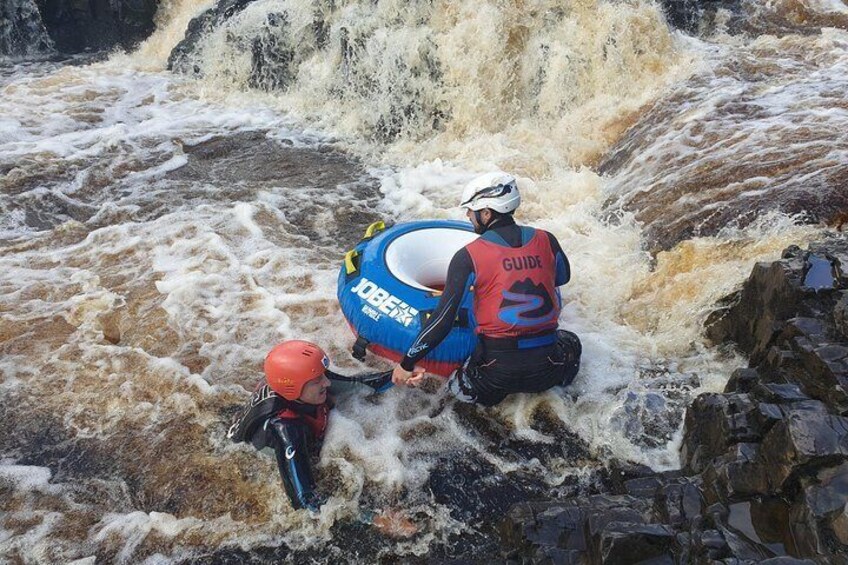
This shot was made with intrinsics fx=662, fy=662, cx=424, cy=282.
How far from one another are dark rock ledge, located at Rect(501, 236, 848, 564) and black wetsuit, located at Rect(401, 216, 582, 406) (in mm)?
765

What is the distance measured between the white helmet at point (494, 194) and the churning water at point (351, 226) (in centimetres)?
142

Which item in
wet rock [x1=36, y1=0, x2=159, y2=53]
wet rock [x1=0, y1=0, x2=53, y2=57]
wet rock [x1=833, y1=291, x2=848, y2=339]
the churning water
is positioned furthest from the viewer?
wet rock [x1=36, y1=0, x2=159, y2=53]

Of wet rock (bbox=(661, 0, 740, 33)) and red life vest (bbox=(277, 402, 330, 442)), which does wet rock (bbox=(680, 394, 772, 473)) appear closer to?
red life vest (bbox=(277, 402, 330, 442))

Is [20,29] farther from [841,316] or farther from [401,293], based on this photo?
[841,316]

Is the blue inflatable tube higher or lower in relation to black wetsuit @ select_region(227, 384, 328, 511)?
higher

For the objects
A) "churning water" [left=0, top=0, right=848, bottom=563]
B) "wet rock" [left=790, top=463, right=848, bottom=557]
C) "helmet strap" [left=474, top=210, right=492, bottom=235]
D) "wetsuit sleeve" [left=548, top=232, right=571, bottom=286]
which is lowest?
"churning water" [left=0, top=0, right=848, bottom=563]

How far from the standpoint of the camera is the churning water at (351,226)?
12.7 ft

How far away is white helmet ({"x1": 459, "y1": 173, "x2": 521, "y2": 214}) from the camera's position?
3.71m

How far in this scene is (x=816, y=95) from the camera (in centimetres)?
722

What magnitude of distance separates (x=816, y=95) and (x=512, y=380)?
5586 millimetres

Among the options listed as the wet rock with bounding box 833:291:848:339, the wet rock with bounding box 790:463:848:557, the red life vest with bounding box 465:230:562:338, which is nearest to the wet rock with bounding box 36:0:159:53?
the red life vest with bounding box 465:230:562:338

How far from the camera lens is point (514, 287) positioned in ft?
12.3

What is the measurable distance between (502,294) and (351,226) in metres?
3.69

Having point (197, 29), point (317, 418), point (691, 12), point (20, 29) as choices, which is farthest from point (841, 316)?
point (20, 29)
